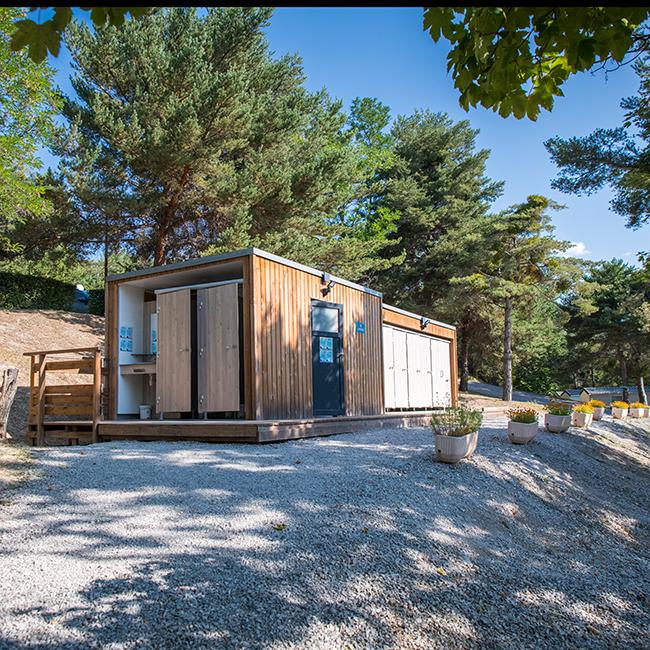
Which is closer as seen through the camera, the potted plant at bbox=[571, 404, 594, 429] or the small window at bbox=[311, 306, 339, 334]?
the small window at bbox=[311, 306, 339, 334]

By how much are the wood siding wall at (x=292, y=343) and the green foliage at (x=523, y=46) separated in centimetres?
521

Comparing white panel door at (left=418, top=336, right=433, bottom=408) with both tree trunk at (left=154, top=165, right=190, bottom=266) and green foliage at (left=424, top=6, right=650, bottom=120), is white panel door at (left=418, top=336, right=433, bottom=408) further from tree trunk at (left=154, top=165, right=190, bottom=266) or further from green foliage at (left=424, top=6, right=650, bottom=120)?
green foliage at (left=424, top=6, right=650, bottom=120)

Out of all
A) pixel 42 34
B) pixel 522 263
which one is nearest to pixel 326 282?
pixel 42 34

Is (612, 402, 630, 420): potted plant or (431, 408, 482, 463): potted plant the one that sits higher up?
(431, 408, 482, 463): potted plant

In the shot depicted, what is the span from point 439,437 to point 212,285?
425cm

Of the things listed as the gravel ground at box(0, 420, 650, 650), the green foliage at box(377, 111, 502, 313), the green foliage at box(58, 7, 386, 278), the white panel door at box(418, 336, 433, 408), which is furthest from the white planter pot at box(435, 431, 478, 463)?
the green foliage at box(377, 111, 502, 313)

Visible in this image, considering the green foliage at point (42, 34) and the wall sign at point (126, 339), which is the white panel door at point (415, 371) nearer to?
the wall sign at point (126, 339)

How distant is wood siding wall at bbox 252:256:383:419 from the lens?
25.3ft

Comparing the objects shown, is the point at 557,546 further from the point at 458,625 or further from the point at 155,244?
the point at 155,244

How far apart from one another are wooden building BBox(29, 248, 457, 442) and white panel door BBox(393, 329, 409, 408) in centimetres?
154

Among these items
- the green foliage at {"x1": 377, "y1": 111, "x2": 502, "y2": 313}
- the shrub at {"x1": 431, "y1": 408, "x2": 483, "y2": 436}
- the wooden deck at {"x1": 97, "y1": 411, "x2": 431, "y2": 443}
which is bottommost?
the wooden deck at {"x1": 97, "y1": 411, "x2": 431, "y2": 443}

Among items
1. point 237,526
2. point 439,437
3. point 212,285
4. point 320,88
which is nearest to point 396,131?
point 320,88

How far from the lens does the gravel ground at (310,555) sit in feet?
8.63

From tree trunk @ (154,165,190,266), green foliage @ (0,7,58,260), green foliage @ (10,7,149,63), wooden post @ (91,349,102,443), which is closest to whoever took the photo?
green foliage @ (10,7,149,63)
